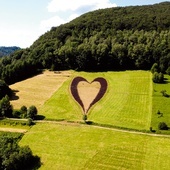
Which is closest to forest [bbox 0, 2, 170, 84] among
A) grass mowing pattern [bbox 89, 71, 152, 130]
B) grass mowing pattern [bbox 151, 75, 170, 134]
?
grass mowing pattern [bbox 89, 71, 152, 130]

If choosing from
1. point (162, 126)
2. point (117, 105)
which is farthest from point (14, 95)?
point (162, 126)

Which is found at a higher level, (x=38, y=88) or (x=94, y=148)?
(x=38, y=88)

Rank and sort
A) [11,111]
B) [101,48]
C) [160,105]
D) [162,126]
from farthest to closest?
[101,48], [11,111], [160,105], [162,126]

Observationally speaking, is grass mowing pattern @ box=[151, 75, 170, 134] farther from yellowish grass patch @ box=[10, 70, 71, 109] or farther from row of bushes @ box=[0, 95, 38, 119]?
yellowish grass patch @ box=[10, 70, 71, 109]

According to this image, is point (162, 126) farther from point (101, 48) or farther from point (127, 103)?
point (101, 48)

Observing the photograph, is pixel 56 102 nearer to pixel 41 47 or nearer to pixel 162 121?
pixel 162 121

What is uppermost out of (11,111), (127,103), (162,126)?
(127,103)

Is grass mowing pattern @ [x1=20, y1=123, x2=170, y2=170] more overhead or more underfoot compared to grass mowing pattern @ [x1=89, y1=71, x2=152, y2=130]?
more underfoot
